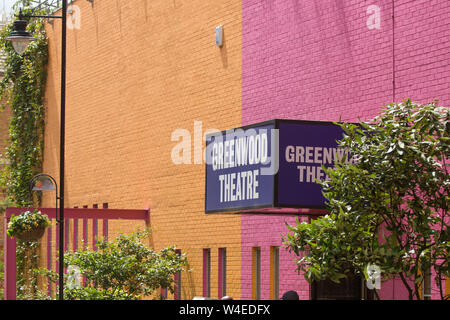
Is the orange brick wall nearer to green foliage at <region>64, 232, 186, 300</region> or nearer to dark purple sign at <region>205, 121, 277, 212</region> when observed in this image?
green foliage at <region>64, 232, 186, 300</region>

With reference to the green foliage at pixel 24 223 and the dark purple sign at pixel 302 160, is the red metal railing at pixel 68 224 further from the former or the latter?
the dark purple sign at pixel 302 160

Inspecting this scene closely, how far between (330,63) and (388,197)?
4.91 m

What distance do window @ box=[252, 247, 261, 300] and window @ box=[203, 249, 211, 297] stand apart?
1811 millimetres

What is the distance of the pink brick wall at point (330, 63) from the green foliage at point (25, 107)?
1215 cm

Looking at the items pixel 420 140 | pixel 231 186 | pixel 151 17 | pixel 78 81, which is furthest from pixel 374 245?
pixel 78 81

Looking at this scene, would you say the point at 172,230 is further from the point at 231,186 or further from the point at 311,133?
the point at 311,133

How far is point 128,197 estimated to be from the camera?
22.2 meters

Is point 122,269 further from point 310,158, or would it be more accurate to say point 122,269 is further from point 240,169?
point 310,158

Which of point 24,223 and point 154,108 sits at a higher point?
point 154,108

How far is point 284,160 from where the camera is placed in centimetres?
1235

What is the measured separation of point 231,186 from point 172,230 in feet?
22.3

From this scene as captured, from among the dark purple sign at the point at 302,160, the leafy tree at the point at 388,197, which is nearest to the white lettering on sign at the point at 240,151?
the dark purple sign at the point at 302,160

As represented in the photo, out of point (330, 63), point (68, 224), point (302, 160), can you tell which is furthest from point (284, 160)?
point (68, 224)
